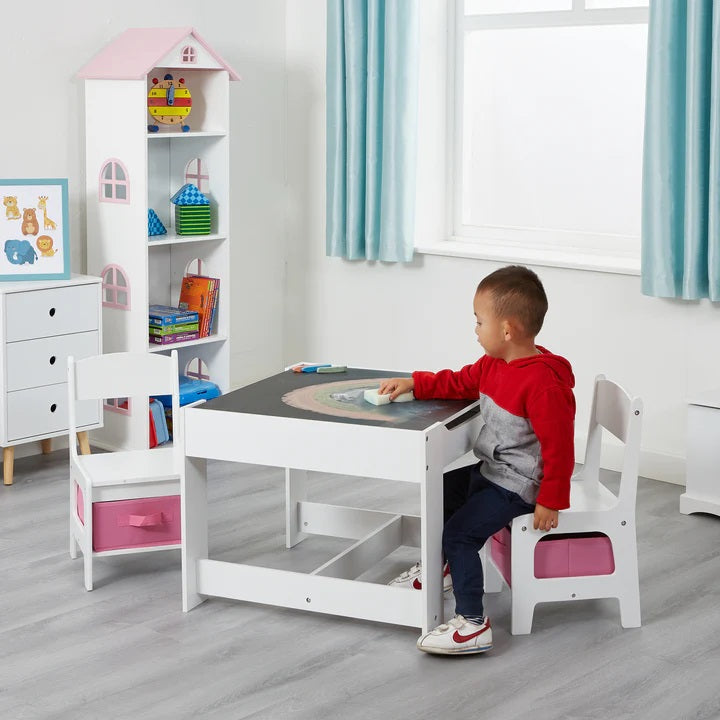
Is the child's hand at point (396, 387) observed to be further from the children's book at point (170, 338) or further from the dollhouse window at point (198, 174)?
the dollhouse window at point (198, 174)

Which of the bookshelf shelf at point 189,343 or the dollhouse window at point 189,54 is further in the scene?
the bookshelf shelf at point 189,343

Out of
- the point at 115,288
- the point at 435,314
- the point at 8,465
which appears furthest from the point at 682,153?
the point at 8,465

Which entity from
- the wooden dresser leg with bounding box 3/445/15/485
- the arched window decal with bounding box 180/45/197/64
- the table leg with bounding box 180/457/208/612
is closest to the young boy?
the table leg with bounding box 180/457/208/612

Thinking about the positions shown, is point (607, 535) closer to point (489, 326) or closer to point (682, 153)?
point (489, 326)

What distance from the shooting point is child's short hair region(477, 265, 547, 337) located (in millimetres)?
2512

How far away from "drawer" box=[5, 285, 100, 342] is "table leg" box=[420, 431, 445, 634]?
5.64 feet

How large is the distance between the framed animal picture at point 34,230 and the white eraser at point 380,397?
1542mm

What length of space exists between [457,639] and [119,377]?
3.84 feet

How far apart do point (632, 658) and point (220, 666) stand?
875 millimetres

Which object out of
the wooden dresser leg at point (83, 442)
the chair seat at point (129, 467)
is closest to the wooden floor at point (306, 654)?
the chair seat at point (129, 467)

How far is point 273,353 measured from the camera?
495 centimetres

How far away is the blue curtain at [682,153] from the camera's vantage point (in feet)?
11.4

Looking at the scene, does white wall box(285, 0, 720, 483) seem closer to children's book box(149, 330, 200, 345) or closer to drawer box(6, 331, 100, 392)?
children's book box(149, 330, 200, 345)

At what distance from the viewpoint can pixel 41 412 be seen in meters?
3.73
